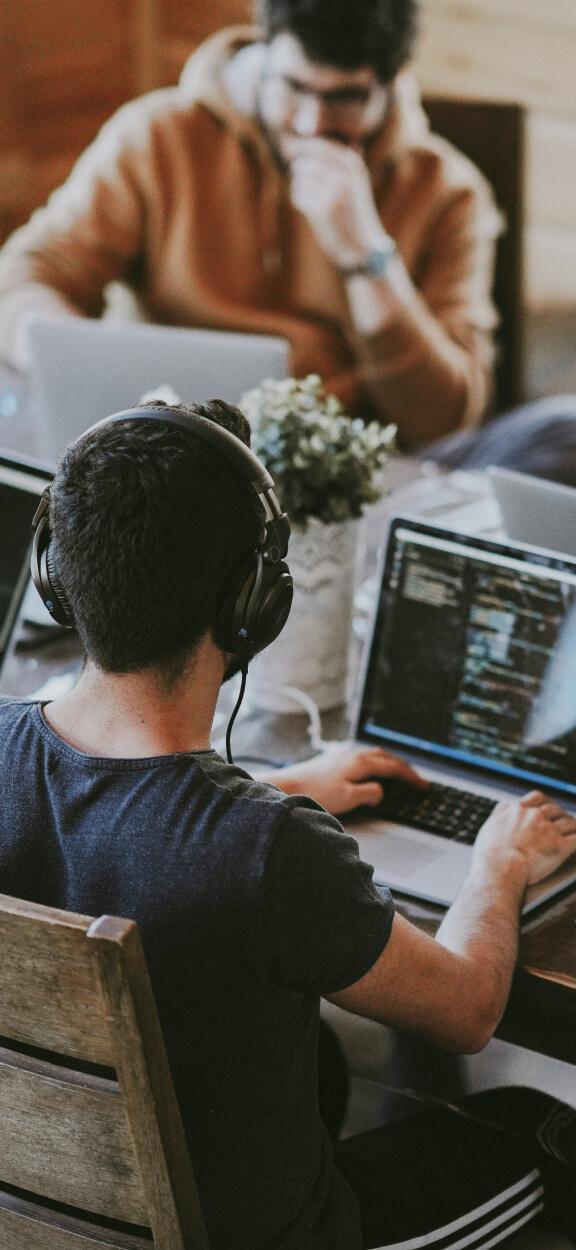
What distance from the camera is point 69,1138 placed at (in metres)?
0.88

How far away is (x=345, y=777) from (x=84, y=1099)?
58cm

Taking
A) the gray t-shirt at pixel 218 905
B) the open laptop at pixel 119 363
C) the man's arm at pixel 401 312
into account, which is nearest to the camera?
the gray t-shirt at pixel 218 905

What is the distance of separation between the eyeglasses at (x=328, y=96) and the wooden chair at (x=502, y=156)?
0.56 meters

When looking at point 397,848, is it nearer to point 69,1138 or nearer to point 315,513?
point 315,513

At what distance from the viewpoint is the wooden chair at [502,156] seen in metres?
3.08

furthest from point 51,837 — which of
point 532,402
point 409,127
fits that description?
point 532,402

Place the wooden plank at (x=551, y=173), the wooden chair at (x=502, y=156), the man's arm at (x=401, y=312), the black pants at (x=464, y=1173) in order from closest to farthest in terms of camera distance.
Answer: the black pants at (x=464, y=1173) → the man's arm at (x=401, y=312) → the wooden chair at (x=502, y=156) → the wooden plank at (x=551, y=173)

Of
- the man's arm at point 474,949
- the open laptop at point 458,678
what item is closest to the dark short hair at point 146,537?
the man's arm at point 474,949

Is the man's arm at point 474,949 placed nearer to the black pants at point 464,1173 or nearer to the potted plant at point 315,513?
the black pants at point 464,1173

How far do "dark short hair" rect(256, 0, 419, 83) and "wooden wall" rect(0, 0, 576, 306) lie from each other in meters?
1.13

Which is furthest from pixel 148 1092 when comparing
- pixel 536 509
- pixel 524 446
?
pixel 524 446

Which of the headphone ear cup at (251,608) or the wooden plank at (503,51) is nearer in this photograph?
the headphone ear cup at (251,608)

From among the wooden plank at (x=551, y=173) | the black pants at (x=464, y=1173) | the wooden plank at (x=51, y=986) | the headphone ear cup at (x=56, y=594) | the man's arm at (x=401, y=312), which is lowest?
the black pants at (x=464, y=1173)

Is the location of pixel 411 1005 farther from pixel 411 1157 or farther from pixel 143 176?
pixel 143 176
